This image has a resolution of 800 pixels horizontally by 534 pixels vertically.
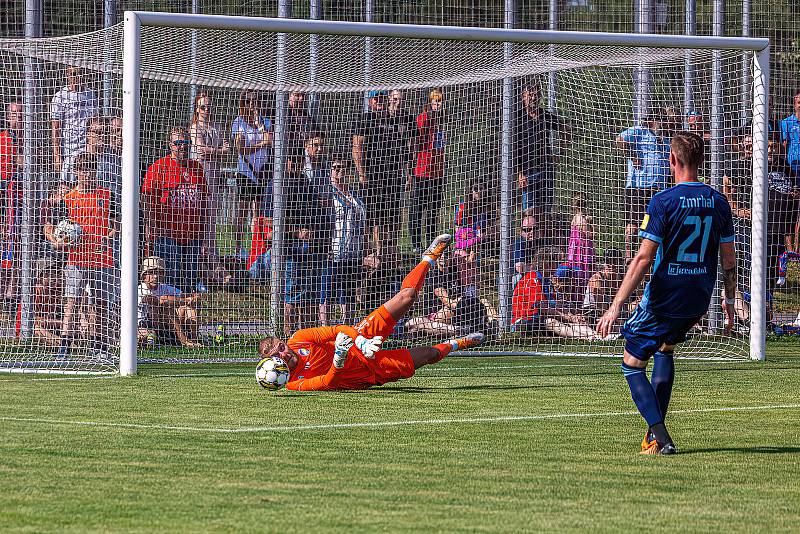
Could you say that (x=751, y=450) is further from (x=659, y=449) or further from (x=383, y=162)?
(x=383, y=162)

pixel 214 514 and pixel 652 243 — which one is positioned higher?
pixel 652 243

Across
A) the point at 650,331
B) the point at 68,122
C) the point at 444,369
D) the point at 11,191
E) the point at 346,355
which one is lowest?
the point at 444,369

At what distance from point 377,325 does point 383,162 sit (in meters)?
4.44

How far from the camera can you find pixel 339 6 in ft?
58.6

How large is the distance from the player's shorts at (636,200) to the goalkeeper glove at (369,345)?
5596 millimetres

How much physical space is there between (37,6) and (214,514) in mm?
11118

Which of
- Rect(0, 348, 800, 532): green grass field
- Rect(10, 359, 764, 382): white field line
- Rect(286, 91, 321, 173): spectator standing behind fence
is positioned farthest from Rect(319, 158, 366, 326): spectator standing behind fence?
Rect(0, 348, 800, 532): green grass field

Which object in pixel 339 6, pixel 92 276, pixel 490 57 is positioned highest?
pixel 339 6

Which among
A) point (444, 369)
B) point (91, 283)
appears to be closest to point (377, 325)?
point (444, 369)

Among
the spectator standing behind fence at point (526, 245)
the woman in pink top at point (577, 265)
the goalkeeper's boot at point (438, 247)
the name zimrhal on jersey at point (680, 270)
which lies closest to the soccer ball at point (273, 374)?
the goalkeeper's boot at point (438, 247)

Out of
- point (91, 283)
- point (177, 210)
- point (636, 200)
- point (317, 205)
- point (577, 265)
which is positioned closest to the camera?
→ point (91, 283)

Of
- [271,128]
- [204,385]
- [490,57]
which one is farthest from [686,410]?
[271,128]

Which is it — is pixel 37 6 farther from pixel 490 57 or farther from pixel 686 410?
pixel 686 410

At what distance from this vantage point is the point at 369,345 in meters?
10.6
